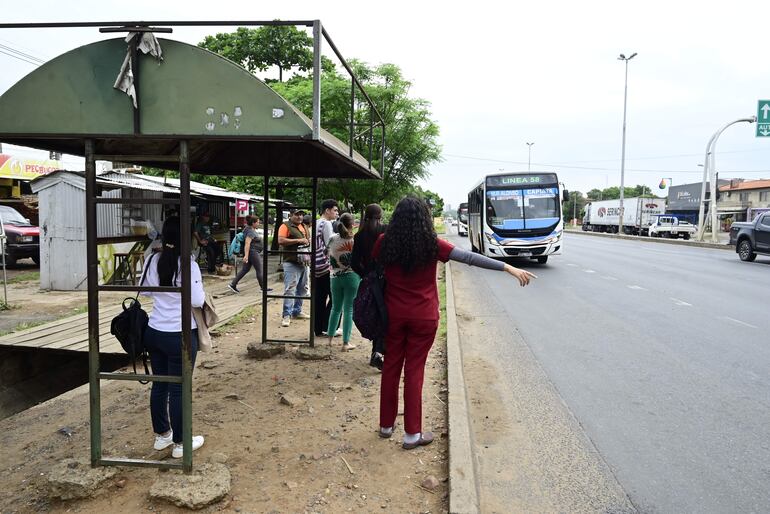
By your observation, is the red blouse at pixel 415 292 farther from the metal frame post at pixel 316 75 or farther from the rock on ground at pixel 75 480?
the rock on ground at pixel 75 480

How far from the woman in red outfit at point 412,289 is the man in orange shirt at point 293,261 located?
3.62m

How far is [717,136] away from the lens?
89.0 feet

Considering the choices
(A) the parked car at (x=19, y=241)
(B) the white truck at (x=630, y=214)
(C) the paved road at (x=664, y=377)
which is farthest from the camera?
(B) the white truck at (x=630, y=214)

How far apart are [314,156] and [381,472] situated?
3.48 metres

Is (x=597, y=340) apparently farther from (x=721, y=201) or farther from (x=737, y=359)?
(x=721, y=201)

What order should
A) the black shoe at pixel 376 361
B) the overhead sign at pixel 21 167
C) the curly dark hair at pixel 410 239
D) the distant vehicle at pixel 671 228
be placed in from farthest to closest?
the distant vehicle at pixel 671 228 < the overhead sign at pixel 21 167 < the black shoe at pixel 376 361 < the curly dark hair at pixel 410 239

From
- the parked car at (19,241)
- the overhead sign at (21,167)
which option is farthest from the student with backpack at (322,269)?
the overhead sign at (21,167)

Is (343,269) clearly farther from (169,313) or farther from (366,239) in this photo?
(169,313)

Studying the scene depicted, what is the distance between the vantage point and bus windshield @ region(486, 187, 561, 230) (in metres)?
17.5

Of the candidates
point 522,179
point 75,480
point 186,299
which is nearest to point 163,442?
point 75,480

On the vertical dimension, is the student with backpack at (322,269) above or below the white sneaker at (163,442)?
above

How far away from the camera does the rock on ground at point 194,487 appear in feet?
10.4

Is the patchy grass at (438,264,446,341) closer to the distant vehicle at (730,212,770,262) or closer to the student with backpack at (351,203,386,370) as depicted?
the student with backpack at (351,203,386,370)

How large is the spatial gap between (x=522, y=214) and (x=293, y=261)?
1099cm
